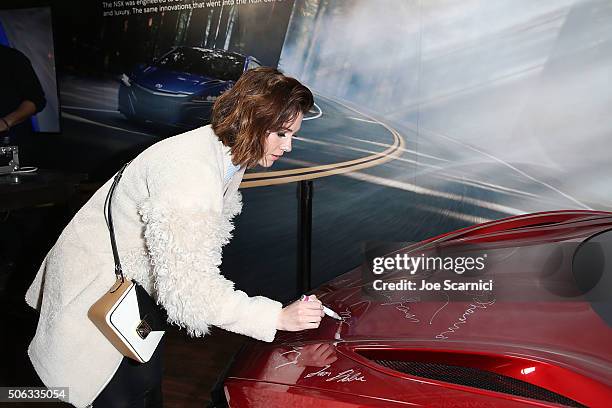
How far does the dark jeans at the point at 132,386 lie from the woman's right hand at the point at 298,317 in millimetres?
449

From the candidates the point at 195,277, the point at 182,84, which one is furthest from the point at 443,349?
the point at 182,84

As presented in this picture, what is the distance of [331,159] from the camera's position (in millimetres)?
3439

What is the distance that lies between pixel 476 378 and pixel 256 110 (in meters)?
0.67

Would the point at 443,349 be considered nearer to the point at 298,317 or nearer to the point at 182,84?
the point at 298,317

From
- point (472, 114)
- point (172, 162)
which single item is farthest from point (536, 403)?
point (472, 114)

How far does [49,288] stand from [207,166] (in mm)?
521

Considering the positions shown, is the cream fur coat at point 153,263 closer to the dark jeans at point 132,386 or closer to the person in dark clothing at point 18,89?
the dark jeans at point 132,386

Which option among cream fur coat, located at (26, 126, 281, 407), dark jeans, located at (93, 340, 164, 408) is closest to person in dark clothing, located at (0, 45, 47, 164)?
cream fur coat, located at (26, 126, 281, 407)

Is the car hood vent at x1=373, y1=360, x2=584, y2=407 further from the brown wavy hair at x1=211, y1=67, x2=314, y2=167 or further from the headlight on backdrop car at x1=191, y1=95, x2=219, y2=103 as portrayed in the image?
the headlight on backdrop car at x1=191, y1=95, x2=219, y2=103

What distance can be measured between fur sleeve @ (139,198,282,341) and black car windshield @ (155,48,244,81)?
8.98 ft

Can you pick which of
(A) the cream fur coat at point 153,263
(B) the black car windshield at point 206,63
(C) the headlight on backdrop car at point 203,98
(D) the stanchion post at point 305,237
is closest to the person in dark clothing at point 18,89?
(B) the black car windshield at point 206,63

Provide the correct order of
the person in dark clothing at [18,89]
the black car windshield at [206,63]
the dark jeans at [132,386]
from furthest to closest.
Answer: the person in dark clothing at [18,89], the black car windshield at [206,63], the dark jeans at [132,386]

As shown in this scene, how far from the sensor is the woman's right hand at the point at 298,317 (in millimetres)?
1116

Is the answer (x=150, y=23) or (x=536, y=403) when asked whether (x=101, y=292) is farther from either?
(x=150, y=23)
